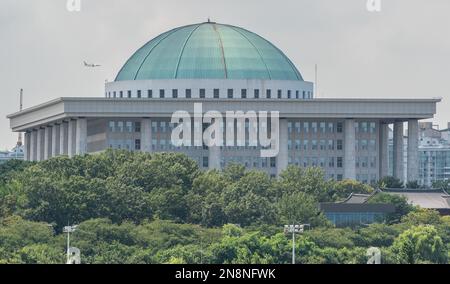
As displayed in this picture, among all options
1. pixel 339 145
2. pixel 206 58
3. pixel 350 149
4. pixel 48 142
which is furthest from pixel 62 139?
pixel 350 149

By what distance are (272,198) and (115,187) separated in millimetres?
16885

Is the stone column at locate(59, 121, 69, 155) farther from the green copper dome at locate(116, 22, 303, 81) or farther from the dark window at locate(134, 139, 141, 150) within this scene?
the green copper dome at locate(116, 22, 303, 81)

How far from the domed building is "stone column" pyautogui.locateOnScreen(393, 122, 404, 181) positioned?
0.38 ft

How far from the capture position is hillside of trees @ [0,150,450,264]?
280 feet

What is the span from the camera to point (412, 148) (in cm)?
17375

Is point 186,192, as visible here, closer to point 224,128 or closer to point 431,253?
point 431,253

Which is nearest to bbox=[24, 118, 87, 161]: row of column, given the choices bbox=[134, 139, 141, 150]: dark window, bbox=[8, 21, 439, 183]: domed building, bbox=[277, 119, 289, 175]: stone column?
bbox=[8, 21, 439, 183]: domed building

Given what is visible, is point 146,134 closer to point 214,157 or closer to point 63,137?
point 214,157

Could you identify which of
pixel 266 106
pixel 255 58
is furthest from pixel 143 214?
pixel 255 58

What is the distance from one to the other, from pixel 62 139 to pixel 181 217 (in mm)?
64723

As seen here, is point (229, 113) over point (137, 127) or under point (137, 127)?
over

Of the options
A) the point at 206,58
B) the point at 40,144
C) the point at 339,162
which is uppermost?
the point at 206,58

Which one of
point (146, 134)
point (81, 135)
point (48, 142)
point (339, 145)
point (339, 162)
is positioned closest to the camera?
point (81, 135)

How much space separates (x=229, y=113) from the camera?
6801 inches
